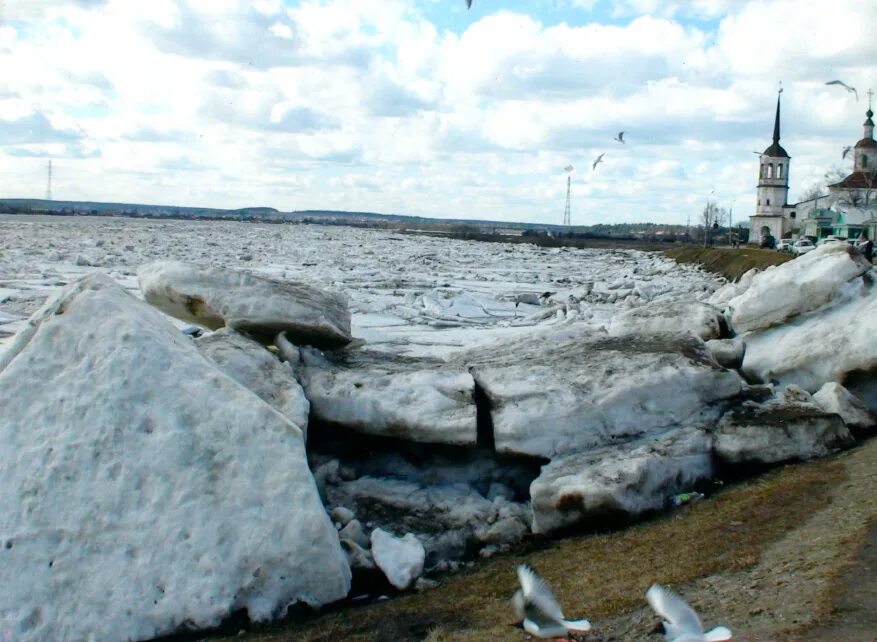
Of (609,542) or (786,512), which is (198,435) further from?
(786,512)

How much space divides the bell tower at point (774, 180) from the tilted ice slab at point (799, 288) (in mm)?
57124

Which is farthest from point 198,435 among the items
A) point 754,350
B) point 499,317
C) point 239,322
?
point 499,317

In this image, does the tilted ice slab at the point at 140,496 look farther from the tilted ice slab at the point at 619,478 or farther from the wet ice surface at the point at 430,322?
the tilted ice slab at the point at 619,478

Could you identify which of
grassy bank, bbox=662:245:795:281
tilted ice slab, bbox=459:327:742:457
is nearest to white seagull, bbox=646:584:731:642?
tilted ice slab, bbox=459:327:742:457

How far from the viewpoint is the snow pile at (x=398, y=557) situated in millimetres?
4863

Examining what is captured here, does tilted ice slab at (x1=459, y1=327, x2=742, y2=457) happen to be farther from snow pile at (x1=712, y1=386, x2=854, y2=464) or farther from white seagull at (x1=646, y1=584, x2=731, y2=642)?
white seagull at (x1=646, y1=584, x2=731, y2=642)

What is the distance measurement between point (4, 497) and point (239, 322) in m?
2.47

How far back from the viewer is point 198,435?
16.2 ft

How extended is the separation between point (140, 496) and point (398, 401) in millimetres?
2061

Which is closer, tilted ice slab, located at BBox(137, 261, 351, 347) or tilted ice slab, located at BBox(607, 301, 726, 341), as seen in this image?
tilted ice slab, located at BBox(137, 261, 351, 347)

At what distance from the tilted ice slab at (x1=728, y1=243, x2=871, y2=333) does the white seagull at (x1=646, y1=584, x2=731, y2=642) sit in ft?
15.6

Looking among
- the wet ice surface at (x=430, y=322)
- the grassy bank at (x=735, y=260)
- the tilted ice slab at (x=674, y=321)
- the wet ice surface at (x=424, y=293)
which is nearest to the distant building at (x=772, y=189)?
the grassy bank at (x=735, y=260)

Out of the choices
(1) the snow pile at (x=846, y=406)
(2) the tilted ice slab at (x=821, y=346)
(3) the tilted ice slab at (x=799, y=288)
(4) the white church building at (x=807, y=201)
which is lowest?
(1) the snow pile at (x=846, y=406)

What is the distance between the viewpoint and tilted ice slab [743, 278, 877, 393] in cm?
673
